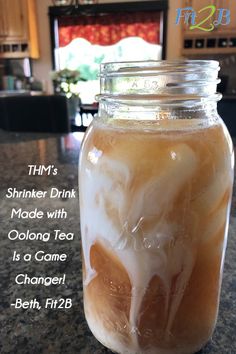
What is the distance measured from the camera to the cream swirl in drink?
0.26 m

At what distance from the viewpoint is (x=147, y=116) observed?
0.28 m

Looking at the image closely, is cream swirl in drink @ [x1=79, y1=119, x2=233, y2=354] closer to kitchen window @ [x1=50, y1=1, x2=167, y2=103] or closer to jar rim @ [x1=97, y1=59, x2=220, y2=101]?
jar rim @ [x1=97, y1=59, x2=220, y2=101]

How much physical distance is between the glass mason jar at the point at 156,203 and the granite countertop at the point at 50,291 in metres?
0.02

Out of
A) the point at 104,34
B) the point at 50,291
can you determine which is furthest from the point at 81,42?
the point at 50,291

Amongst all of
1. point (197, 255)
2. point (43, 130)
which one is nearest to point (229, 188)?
point (197, 255)

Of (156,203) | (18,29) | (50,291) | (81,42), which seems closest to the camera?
(156,203)

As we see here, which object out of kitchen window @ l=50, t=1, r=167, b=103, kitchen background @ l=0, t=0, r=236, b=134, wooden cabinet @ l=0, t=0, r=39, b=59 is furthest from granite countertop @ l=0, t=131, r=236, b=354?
wooden cabinet @ l=0, t=0, r=39, b=59

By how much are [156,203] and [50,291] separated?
0.20 m

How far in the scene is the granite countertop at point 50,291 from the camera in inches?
11.8

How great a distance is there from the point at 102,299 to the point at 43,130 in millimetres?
1278

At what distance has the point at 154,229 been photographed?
26cm

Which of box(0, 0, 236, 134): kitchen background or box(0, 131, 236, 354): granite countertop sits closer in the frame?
box(0, 131, 236, 354): granite countertop

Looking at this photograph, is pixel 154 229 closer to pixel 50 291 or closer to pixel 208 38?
pixel 50 291

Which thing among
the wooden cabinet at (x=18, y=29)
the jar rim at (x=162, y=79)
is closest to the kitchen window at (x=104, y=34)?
the wooden cabinet at (x=18, y=29)
